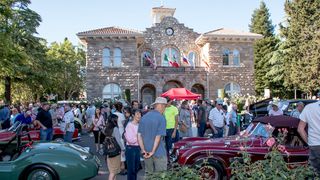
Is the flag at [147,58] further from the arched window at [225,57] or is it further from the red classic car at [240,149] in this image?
the red classic car at [240,149]

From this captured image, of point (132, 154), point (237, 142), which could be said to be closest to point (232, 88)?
point (237, 142)

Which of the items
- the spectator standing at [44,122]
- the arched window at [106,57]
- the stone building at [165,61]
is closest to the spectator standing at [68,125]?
the spectator standing at [44,122]

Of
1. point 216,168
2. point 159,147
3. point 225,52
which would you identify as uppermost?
point 225,52

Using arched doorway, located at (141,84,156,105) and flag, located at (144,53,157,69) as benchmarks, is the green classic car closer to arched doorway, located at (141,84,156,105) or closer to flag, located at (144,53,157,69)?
flag, located at (144,53,157,69)

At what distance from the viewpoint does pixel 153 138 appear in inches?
261

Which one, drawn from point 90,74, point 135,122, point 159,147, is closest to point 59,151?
point 135,122

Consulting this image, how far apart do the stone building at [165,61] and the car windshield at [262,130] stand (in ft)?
82.5

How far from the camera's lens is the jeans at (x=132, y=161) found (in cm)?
745

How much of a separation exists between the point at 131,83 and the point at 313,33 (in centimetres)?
1811

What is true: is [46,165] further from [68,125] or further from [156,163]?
[68,125]

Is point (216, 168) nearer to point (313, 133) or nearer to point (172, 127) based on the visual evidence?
point (313, 133)

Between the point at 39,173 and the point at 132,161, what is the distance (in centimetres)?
186

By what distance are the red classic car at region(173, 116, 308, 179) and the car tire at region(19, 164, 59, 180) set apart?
2.54 m

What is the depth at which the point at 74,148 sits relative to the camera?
27.0 feet
